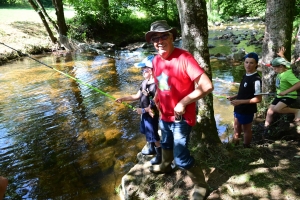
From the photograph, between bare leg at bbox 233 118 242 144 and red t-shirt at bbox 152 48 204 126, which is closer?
red t-shirt at bbox 152 48 204 126

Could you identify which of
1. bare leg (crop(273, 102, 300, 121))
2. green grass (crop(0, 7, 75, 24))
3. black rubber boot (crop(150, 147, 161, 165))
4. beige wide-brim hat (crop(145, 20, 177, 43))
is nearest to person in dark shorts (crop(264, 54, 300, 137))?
bare leg (crop(273, 102, 300, 121))

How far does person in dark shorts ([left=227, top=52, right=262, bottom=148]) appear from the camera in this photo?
339 centimetres

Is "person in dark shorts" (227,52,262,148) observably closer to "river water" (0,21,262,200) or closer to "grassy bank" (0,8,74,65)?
"river water" (0,21,262,200)

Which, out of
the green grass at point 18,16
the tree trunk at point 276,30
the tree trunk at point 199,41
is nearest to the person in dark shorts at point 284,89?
the tree trunk at point 276,30

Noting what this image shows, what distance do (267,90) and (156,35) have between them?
330 cm

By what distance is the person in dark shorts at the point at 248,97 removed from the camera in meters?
3.39

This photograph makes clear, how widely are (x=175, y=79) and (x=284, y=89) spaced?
8.46ft

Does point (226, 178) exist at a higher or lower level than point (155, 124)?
lower

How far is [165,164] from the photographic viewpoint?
10.1 feet

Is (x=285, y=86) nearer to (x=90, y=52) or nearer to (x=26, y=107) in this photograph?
(x=26, y=107)

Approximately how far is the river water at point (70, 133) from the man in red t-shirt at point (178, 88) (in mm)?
1622

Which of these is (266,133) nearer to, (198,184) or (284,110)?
(284,110)

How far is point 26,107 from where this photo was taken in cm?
747

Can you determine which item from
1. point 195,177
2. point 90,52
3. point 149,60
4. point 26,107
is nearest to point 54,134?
point 26,107
